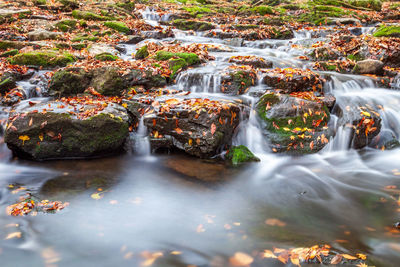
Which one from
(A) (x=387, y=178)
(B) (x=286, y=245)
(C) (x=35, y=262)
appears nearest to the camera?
(C) (x=35, y=262)

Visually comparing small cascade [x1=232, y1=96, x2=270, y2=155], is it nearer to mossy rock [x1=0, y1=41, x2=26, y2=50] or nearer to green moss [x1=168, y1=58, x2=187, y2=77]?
green moss [x1=168, y1=58, x2=187, y2=77]

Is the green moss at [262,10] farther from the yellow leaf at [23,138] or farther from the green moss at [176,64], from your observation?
the yellow leaf at [23,138]

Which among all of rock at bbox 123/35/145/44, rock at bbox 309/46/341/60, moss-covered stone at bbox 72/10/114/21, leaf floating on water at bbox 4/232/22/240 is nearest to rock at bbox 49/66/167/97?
leaf floating on water at bbox 4/232/22/240

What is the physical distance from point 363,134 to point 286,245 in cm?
448

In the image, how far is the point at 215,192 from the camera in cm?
459

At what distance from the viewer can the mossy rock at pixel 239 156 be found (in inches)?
226

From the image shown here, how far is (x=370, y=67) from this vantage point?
→ 8961mm

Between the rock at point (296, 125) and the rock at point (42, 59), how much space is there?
293 inches

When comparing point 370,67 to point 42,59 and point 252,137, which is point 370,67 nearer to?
point 252,137

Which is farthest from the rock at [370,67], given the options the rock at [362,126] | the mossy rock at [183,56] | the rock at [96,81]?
the rock at [96,81]

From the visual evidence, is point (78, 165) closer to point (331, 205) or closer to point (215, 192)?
point (215, 192)

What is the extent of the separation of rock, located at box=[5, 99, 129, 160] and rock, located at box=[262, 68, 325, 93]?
170 inches

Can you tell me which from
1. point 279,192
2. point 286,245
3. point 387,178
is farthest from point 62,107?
point 387,178

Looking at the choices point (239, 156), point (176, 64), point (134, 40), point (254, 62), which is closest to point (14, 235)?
point (239, 156)
